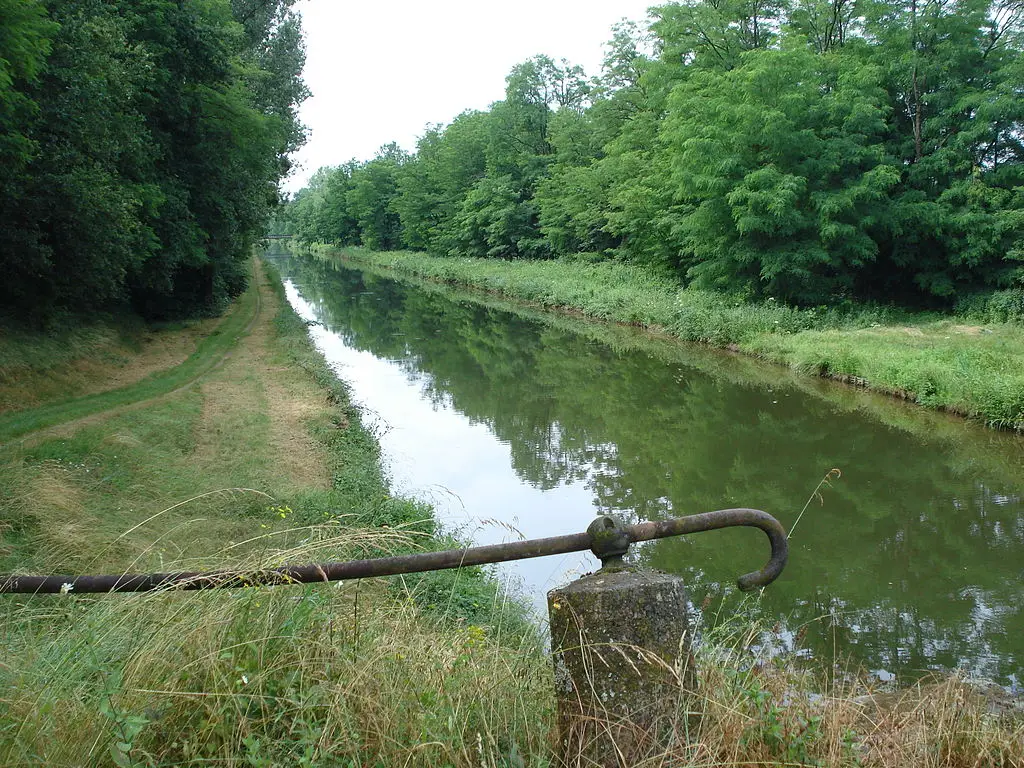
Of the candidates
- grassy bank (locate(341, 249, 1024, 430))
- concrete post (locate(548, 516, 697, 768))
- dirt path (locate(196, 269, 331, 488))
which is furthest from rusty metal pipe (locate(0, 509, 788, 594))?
grassy bank (locate(341, 249, 1024, 430))

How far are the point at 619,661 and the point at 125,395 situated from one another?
1461cm

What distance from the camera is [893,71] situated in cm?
2439

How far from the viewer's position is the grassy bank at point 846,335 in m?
15.1

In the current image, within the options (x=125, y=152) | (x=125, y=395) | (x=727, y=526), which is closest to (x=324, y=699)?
(x=727, y=526)

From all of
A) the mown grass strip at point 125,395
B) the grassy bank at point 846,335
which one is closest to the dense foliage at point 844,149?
the grassy bank at point 846,335

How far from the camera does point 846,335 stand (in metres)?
20.8

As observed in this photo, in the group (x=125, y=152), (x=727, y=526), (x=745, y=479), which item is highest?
(x=125, y=152)

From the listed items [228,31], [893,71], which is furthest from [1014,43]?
[228,31]

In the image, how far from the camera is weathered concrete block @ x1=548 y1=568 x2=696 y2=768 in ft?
7.66

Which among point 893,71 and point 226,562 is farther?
point 893,71

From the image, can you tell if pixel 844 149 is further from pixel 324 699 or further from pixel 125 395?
pixel 324 699

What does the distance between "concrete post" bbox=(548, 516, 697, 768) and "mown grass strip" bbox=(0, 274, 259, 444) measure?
36.1ft

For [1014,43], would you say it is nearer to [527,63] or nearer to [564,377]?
[564,377]

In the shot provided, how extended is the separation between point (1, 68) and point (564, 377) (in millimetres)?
14508
